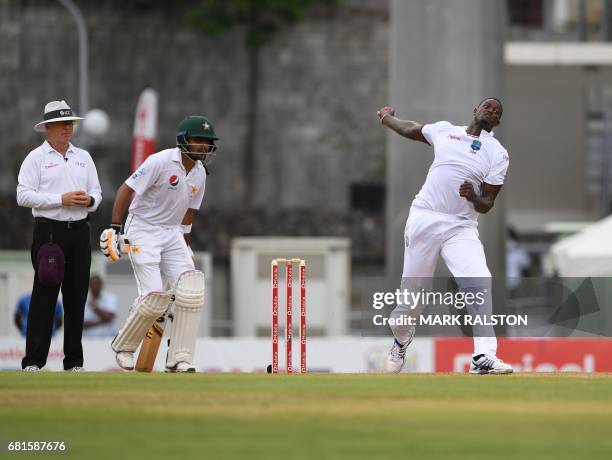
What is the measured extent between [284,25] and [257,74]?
4.15 ft

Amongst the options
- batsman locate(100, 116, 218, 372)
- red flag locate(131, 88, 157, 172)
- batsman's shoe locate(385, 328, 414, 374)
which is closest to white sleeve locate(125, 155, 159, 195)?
batsman locate(100, 116, 218, 372)

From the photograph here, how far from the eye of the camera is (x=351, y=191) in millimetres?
38938

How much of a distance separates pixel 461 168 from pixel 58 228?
117 inches

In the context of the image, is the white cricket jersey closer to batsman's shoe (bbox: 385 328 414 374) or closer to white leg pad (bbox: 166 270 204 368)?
batsman's shoe (bbox: 385 328 414 374)

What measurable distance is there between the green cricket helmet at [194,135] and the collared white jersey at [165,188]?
A: 74 millimetres

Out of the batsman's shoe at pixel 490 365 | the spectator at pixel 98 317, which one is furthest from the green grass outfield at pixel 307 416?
the spectator at pixel 98 317

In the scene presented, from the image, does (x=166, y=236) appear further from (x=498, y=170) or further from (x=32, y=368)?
(x=498, y=170)

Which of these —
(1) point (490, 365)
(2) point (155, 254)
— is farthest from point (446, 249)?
(2) point (155, 254)

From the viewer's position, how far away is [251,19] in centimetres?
3753

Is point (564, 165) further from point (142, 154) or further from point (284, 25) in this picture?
point (142, 154)

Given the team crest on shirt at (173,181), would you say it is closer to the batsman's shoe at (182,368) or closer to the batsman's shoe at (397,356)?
the batsman's shoe at (182,368)

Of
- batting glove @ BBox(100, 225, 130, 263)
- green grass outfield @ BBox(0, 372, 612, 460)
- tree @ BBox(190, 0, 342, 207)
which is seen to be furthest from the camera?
tree @ BBox(190, 0, 342, 207)

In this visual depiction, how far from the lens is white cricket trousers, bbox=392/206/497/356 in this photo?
1296 centimetres

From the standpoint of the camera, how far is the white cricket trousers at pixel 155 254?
13227mm
